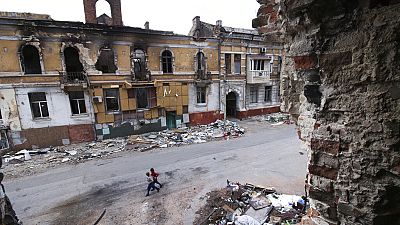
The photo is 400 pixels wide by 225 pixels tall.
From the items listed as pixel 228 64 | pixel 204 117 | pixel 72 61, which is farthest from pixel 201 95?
pixel 72 61

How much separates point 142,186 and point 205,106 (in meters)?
10.2

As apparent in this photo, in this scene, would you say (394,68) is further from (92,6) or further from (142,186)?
(92,6)

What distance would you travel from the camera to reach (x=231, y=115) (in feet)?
67.1

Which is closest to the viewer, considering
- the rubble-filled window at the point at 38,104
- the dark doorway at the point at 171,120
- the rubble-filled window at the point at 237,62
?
the rubble-filled window at the point at 38,104

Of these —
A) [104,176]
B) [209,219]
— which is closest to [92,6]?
[104,176]

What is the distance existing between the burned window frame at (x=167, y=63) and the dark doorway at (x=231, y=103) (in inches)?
251

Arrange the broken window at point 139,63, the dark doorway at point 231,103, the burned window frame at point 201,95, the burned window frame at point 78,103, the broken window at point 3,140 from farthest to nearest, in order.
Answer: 1. the dark doorway at point 231,103
2. the burned window frame at point 201,95
3. the broken window at point 139,63
4. the burned window frame at point 78,103
5. the broken window at point 3,140

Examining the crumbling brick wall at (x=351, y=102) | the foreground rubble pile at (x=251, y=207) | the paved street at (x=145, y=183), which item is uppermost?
the crumbling brick wall at (x=351, y=102)

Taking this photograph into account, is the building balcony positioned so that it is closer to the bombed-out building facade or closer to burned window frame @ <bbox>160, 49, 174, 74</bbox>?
the bombed-out building facade

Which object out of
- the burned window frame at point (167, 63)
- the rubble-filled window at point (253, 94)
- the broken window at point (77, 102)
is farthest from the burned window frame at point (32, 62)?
the rubble-filled window at point (253, 94)

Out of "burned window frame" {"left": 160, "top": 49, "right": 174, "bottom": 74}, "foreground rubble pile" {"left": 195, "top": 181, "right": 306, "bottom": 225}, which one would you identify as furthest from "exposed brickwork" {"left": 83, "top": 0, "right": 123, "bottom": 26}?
"foreground rubble pile" {"left": 195, "top": 181, "right": 306, "bottom": 225}

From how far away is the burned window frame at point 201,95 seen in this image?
17084 millimetres

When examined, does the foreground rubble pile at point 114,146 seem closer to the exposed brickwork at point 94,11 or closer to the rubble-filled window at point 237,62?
the rubble-filled window at point 237,62

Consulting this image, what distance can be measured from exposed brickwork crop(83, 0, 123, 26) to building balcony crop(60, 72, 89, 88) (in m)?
4.75
